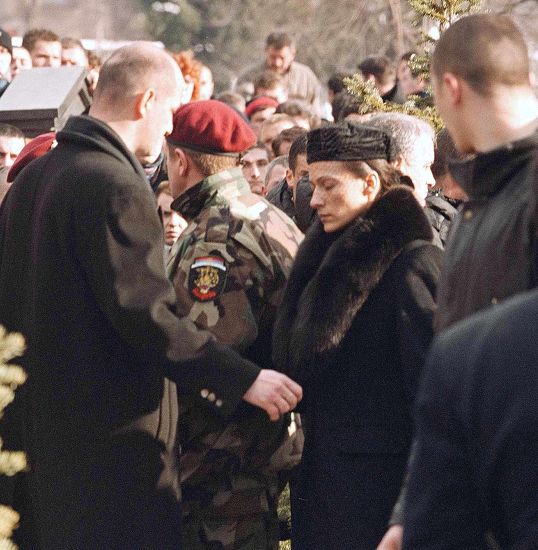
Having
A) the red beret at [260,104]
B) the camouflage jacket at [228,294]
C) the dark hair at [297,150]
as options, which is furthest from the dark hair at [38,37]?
the camouflage jacket at [228,294]

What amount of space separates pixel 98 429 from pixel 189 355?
0.42m

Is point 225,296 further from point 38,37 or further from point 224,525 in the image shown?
point 38,37

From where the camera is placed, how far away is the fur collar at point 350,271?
4.39 metres

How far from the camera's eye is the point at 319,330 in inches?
175

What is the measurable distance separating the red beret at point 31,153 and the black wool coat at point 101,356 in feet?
4.41

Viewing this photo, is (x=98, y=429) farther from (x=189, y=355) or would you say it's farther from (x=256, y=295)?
(x=256, y=295)

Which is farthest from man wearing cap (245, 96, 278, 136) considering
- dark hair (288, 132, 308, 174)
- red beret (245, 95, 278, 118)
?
dark hair (288, 132, 308, 174)

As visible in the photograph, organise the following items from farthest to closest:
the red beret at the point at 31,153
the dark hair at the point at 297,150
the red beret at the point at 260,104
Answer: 1. the red beret at the point at 260,104
2. the dark hair at the point at 297,150
3. the red beret at the point at 31,153

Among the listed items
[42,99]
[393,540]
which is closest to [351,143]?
[393,540]

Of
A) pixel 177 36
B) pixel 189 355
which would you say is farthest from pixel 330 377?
pixel 177 36

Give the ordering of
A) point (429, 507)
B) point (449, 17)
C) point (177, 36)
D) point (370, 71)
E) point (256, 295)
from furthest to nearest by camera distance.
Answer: point (177, 36), point (370, 71), point (449, 17), point (256, 295), point (429, 507)

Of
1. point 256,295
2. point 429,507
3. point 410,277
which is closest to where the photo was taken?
point 429,507

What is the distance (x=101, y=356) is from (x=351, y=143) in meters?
1.11

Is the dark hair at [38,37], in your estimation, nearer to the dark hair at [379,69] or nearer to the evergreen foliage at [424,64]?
the dark hair at [379,69]
